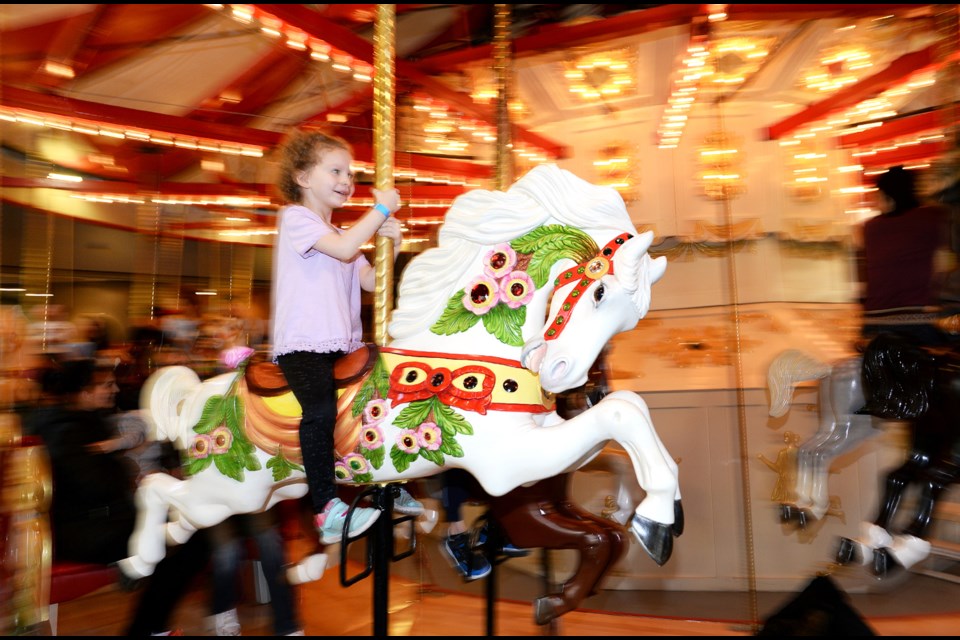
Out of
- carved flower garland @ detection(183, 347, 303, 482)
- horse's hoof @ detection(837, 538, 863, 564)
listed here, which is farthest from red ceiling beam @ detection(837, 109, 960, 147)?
carved flower garland @ detection(183, 347, 303, 482)

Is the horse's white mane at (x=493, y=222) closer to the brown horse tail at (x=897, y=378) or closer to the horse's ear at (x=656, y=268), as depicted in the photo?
the horse's ear at (x=656, y=268)

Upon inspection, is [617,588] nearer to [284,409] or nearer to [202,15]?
[284,409]

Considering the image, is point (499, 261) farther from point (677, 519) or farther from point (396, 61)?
point (396, 61)

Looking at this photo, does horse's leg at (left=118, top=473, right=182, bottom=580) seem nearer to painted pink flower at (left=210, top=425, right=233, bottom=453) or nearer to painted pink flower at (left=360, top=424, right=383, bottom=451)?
painted pink flower at (left=210, top=425, right=233, bottom=453)

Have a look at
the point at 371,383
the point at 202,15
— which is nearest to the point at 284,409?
the point at 371,383

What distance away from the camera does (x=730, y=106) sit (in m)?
4.01

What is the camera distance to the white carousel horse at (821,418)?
3.04 m

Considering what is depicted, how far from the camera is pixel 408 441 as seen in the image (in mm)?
1800

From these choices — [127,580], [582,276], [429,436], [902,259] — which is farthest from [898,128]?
[127,580]

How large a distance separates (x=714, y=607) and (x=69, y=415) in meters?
3.04

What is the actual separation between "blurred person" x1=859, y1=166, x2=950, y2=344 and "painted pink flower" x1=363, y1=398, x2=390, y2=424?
6.50 ft

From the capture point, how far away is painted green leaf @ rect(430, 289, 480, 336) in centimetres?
187

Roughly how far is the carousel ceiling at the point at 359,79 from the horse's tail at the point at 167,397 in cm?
73

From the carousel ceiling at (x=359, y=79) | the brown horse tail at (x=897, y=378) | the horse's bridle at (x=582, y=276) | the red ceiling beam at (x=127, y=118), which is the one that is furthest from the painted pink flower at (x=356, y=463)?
the brown horse tail at (x=897, y=378)
